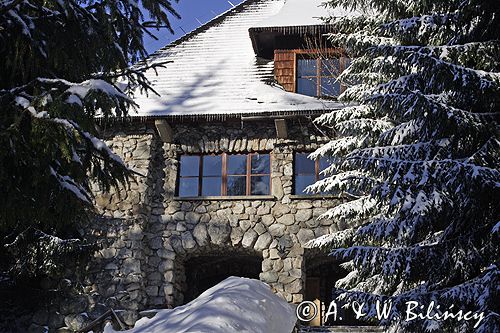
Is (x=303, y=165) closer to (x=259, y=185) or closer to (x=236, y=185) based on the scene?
(x=259, y=185)

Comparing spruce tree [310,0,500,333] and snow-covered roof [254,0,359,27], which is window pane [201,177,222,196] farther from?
spruce tree [310,0,500,333]

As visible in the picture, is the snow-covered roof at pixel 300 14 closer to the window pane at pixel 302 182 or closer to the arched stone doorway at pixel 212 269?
the window pane at pixel 302 182

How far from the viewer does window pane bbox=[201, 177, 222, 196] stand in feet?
36.8

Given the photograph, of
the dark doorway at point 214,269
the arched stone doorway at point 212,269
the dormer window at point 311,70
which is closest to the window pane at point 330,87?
the dormer window at point 311,70

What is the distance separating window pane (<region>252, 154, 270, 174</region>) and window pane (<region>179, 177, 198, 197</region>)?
3.56 feet

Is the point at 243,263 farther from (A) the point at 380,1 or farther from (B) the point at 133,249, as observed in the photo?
(A) the point at 380,1

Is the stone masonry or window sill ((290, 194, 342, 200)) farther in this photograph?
window sill ((290, 194, 342, 200))

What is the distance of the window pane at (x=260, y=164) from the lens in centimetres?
1119

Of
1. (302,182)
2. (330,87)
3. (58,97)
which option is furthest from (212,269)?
(58,97)

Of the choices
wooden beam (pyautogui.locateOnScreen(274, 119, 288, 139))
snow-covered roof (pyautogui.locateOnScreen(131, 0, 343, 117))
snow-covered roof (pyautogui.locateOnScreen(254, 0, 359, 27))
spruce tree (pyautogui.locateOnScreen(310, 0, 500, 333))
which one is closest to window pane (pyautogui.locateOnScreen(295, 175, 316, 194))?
wooden beam (pyautogui.locateOnScreen(274, 119, 288, 139))

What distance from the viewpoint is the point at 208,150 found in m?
11.4

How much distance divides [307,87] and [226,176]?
7.26 ft

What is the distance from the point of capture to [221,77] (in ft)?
39.7

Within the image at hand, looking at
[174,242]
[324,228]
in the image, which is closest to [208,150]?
[174,242]
